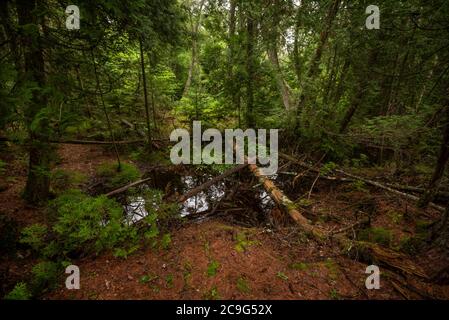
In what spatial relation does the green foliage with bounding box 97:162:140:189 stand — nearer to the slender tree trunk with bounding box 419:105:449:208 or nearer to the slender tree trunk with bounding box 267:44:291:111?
the slender tree trunk with bounding box 267:44:291:111

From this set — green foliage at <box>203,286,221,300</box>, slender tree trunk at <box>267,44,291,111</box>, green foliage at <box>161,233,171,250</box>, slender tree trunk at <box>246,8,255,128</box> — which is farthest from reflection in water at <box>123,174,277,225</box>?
slender tree trunk at <box>267,44,291,111</box>

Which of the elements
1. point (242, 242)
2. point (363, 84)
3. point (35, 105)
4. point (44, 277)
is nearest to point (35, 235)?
point (44, 277)

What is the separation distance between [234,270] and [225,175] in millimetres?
4244

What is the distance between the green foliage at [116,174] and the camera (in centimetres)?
855

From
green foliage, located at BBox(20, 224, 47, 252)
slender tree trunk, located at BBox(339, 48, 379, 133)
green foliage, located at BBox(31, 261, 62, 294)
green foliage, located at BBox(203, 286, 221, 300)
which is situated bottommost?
green foliage, located at BBox(203, 286, 221, 300)

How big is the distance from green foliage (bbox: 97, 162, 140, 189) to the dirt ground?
2814 millimetres

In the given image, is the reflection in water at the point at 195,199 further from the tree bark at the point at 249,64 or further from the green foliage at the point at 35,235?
the tree bark at the point at 249,64

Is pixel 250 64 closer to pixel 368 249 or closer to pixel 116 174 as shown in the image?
pixel 116 174

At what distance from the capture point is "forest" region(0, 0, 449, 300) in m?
3.99

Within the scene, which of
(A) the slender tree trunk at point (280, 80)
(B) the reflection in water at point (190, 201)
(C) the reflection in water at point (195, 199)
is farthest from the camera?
(A) the slender tree trunk at point (280, 80)

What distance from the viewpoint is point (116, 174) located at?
29.8ft

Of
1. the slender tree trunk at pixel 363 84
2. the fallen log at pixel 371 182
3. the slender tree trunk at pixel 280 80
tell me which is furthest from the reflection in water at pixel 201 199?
the slender tree trunk at pixel 363 84

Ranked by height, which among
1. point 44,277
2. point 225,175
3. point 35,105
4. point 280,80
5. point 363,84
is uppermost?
point 280,80

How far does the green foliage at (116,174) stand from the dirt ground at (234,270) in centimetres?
281
